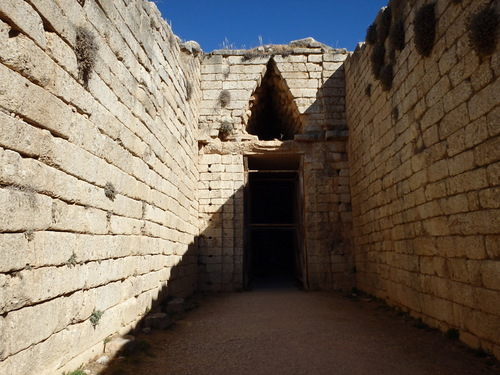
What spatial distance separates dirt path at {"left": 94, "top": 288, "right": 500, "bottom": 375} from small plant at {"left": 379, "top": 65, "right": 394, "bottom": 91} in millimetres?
4400

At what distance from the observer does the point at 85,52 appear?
11.6 ft

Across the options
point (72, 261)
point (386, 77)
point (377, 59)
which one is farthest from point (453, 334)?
point (377, 59)

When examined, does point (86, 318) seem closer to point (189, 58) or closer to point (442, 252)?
point (442, 252)

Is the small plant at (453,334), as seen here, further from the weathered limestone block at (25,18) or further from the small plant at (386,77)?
the weathered limestone block at (25,18)

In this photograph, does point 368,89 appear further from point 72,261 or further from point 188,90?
point 72,261

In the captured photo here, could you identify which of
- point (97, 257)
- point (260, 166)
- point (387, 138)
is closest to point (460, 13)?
point (387, 138)

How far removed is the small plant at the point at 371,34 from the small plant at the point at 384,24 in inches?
14.0

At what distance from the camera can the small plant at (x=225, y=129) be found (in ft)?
32.2

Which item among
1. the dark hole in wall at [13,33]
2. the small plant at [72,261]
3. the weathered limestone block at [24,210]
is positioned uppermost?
the dark hole in wall at [13,33]

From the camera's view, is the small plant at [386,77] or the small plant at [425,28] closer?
the small plant at [425,28]

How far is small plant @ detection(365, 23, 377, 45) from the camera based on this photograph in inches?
299

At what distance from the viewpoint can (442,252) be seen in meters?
4.86

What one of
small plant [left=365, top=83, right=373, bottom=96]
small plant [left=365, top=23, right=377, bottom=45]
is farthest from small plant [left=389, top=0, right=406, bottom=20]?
small plant [left=365, top=83, right=373, bottom=96]

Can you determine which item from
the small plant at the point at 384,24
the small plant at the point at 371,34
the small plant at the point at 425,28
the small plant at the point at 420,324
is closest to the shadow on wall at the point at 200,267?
the small plant at the point at 420,324
